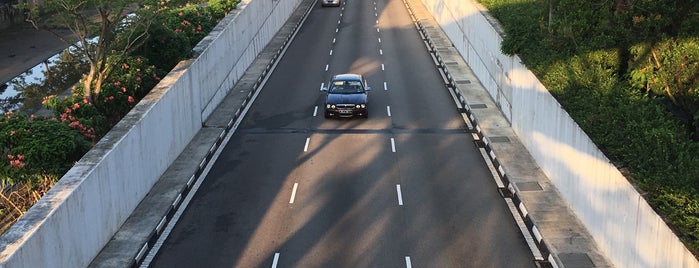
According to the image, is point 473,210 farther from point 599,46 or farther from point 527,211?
point 599,46

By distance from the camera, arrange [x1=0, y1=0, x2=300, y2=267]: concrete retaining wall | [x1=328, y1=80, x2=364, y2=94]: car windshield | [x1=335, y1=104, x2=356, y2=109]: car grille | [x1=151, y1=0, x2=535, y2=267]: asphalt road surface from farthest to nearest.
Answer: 1. [x1=328, y1=80, x2=364, y2=94]: car windshield
2. [x1=335, y1=104, x2=356, y2=109]: car grille
3. [x1=151, y1=0, x2=535, y2=267]: asphalt road surface
4. [x1=0, y1=0, x2=300, y2=267]: concrete retaining wall

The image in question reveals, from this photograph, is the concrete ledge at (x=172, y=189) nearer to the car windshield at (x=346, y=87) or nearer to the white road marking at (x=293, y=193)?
the white road marking at (x=293, y=193)

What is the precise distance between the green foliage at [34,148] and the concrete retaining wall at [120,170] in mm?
1259

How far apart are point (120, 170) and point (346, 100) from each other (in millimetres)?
12522

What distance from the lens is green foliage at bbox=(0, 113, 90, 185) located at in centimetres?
1920

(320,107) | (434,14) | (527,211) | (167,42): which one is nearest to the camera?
(527,211)

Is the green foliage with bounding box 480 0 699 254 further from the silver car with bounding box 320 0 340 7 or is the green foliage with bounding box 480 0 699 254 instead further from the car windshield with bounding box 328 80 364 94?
the silver car with bounding box 320 0 340 7

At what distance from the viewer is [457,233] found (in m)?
19.2

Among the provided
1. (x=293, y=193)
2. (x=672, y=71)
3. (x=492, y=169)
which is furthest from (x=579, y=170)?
(x=293, y=193)

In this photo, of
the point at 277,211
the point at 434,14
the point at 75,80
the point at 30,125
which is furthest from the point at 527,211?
the point at 434,14

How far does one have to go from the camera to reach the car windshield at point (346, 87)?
3177 cm

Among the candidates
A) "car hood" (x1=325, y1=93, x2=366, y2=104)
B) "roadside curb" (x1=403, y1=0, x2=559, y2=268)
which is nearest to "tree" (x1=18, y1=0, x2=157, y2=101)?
"car hood" (x1=325, y1=93, x2=366, y2=104)

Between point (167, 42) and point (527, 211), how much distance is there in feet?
54.1

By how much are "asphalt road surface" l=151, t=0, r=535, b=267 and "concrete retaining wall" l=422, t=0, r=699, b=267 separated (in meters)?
1.77
